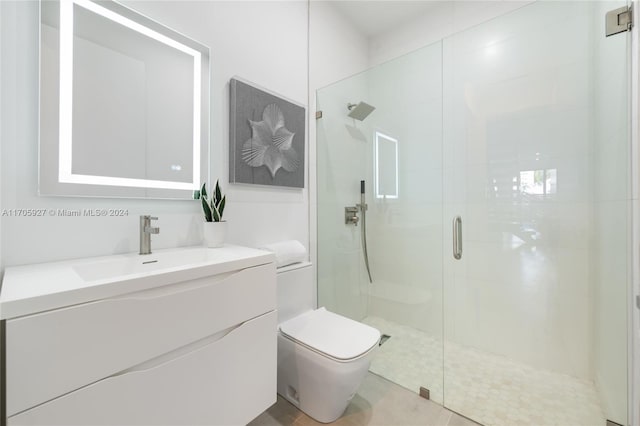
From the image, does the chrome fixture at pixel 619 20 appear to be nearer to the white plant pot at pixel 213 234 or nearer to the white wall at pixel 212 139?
the white wall at pixel 212 139

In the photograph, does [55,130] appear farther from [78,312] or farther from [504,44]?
[504,44]

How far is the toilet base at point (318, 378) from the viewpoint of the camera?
118 cm

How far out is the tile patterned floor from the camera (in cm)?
129

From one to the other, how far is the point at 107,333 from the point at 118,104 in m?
0.92

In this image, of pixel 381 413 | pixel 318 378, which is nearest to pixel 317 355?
pixel 318 378

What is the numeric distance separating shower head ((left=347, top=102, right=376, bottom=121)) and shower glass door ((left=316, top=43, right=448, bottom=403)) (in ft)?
0.10

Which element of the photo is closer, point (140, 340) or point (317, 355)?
point (140, 340)

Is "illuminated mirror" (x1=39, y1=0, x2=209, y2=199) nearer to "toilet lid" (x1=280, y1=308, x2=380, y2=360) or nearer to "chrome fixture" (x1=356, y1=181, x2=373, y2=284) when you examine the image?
"toilet lid" (x1=280, y1=308, x2=380, y2=360)

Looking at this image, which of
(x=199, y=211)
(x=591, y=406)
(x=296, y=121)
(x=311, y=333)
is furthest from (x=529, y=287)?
(x=199, y=211)

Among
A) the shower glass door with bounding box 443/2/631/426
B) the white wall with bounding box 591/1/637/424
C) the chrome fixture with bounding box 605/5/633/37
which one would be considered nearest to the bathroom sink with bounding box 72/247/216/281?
the shower glass door with bounding box 443/2/631/426

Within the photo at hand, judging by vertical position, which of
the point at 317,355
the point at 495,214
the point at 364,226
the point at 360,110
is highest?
the point at 360,110

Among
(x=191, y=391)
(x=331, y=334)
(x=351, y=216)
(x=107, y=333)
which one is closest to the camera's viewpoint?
(x=107, y=333)

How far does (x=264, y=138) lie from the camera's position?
1.59 metres

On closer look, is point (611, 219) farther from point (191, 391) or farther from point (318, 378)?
point (191, 391)
